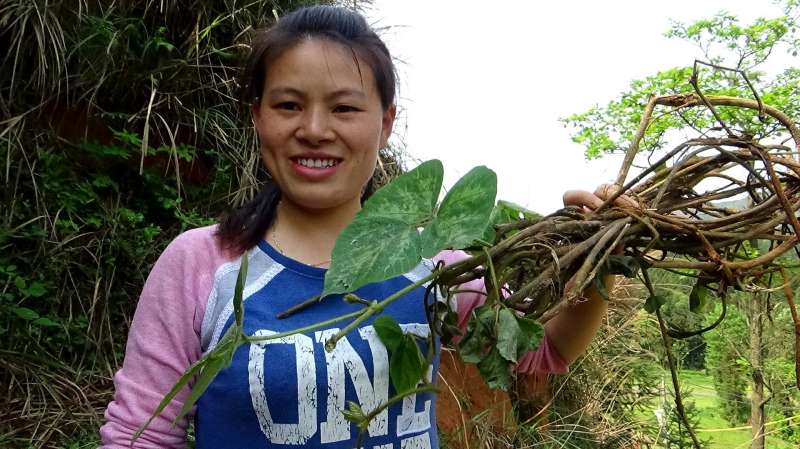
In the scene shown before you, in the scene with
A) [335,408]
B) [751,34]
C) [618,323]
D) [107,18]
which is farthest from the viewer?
[751,34]

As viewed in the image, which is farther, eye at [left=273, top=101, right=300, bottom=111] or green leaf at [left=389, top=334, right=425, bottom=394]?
eye at [left=273, top=101, right=300, bottom=111]

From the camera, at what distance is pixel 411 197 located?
0.42 m

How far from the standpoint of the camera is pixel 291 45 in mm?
619

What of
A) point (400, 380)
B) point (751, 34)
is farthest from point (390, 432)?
point (751, 34)

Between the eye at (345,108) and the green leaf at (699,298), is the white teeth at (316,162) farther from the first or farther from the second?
the green leaf at (699,298)

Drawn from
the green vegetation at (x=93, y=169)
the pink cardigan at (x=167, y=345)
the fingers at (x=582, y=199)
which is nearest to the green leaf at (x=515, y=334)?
the fingers at (x=582, y=199)

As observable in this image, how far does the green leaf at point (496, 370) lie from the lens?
360mm

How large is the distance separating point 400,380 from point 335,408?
0.61ft

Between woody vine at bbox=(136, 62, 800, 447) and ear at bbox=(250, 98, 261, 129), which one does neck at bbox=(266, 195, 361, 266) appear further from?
woody vine at bbox=(136, 62, 800, 447)

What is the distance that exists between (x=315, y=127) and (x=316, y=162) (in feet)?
0.12

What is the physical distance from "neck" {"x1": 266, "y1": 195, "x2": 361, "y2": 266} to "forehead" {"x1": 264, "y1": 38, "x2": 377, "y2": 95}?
0.42ft

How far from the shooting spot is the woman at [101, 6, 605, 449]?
1.93 ft

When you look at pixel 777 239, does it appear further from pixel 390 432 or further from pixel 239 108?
pixel 239 108

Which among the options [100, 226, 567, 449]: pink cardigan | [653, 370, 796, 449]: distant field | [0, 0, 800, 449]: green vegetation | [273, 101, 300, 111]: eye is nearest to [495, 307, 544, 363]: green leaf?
[100, 226, 567, 449]: pink cardigan
